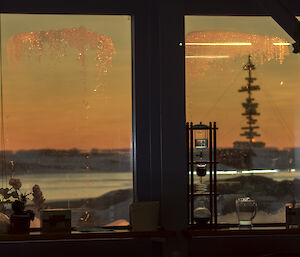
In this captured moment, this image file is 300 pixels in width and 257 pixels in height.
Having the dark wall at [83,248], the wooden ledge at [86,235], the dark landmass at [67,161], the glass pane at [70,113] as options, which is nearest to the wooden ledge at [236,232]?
the wooden ledge at [86,235]

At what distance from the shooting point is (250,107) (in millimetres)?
4375

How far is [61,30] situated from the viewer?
4.24 m

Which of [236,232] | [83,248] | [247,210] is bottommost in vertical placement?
[83,248]

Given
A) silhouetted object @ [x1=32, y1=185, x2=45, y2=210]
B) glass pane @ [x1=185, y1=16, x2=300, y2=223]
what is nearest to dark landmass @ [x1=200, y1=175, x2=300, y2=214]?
glass pane @ [x1=185, y1=16, x2=300, y2=223]

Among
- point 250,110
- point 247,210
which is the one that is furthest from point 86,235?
point 250,110

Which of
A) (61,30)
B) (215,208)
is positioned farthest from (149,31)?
(215,208)

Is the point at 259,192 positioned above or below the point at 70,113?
below

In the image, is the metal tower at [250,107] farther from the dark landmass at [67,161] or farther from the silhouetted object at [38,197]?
the silhouetted object at [38,197]

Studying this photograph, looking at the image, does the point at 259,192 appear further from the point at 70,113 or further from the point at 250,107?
the point at 70,113

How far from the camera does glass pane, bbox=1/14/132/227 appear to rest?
418 centimetres

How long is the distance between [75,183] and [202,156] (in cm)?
91

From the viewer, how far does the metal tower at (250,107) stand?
4363 mm

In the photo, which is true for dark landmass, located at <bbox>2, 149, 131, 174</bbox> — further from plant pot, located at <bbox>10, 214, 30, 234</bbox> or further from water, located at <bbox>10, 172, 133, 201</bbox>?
plant pot, located at <bbox>10, 214, 30, 234</bbox>

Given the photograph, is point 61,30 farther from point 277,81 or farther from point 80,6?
point 277,81
